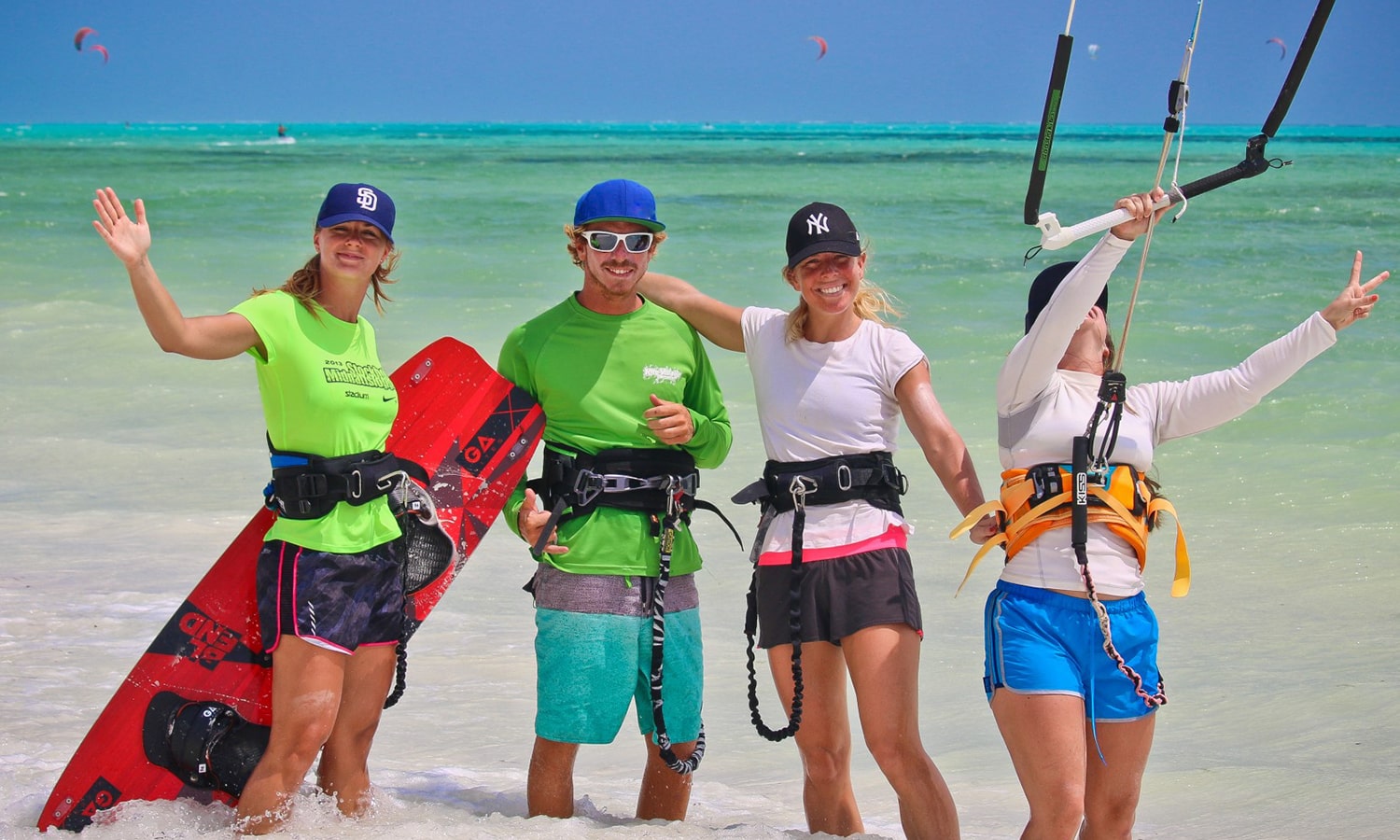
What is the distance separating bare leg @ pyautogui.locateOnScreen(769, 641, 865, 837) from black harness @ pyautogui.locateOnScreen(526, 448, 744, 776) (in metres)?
0.33

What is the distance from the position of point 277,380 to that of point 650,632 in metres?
1.18

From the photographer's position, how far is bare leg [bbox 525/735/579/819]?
12.1 feet

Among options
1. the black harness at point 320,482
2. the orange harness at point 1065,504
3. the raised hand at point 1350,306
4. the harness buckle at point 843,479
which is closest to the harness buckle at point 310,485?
the black harness at point 320,482

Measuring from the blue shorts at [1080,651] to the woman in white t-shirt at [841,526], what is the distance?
30cm

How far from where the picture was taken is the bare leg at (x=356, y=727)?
3.47 metres

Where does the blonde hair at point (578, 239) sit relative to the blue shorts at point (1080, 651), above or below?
above

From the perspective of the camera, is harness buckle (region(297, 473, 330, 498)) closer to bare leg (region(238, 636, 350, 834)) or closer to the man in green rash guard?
bare leg (region(238, 636, 350, 834))

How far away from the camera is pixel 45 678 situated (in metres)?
4.97

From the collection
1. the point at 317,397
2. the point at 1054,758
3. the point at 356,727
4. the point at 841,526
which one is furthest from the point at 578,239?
the point at 1054,758

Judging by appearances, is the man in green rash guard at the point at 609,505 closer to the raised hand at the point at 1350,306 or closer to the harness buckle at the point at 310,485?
the harness buckle at the point at 310,485

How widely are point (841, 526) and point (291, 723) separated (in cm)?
143

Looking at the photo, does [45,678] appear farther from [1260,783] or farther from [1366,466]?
[1366,466]

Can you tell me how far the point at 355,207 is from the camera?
343cm

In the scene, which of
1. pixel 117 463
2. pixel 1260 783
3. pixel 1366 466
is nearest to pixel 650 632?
pixel 1260 783
